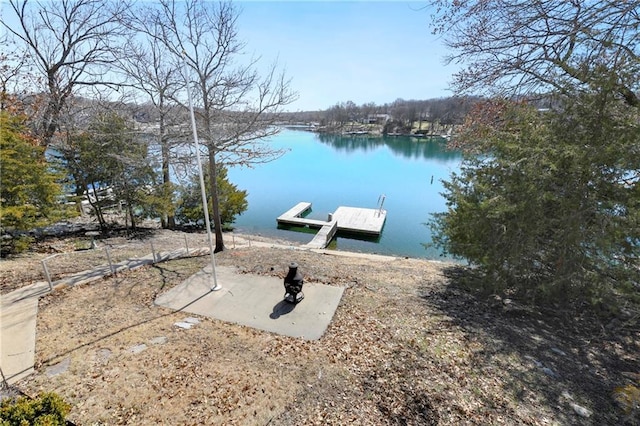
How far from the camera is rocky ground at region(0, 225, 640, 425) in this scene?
3123 millimetres

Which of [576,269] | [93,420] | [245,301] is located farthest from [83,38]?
[576,269]

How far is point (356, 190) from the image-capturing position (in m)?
30.5

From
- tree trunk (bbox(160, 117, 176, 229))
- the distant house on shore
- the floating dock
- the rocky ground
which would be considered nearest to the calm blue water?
the floating dock

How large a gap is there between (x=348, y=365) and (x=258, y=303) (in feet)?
7.72

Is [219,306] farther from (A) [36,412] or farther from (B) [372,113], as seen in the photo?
(B) [372,113]

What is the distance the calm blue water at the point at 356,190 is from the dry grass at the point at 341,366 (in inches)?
208

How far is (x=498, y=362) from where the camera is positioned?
3959 mm

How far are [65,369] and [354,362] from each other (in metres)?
3.72

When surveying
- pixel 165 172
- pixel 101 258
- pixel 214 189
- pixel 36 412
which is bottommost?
pixel 101 258

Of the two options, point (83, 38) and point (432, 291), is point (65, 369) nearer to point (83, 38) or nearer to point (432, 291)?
point (432, 291)

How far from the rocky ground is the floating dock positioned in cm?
1133

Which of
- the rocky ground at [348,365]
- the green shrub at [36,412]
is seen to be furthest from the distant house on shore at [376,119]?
the green shrub at [36,412]

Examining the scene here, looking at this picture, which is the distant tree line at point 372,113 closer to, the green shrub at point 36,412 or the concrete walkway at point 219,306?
the concrete walkway at point 219,306

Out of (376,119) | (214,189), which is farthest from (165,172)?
(376,119)
